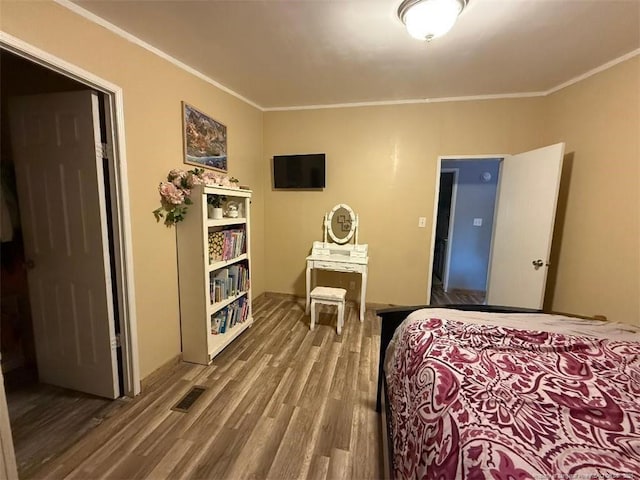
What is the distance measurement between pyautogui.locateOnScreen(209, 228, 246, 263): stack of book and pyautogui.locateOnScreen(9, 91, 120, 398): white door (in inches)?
29.4

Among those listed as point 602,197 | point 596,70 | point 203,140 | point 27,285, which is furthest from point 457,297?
point 27,285

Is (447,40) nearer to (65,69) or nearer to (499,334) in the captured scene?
(499,334)

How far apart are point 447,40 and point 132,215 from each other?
2443 mm

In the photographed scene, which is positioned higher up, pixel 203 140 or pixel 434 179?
pixel 203 140

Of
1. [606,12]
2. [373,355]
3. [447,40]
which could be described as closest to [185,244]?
[373,355]

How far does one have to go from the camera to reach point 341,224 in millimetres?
3408

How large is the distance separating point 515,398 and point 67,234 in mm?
2500

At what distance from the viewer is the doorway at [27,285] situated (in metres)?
1.59

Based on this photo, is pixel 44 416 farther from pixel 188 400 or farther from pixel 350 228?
pixel 350 228

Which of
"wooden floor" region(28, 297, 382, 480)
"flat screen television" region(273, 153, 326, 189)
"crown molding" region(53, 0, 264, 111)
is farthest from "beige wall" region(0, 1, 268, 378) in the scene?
"flat screen television" region(273, 153, 326, 189)

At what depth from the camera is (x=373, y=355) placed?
95.8 inches

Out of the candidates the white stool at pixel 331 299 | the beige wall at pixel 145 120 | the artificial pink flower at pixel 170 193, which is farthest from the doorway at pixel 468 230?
the artificial pink flower at pixel 170 193

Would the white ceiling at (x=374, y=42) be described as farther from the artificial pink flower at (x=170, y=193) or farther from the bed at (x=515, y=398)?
the bed at (x=515, y=398)

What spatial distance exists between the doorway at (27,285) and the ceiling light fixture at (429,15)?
1.78 m
